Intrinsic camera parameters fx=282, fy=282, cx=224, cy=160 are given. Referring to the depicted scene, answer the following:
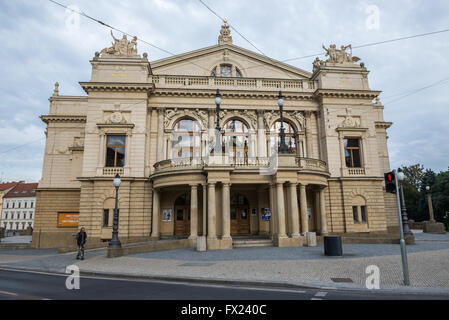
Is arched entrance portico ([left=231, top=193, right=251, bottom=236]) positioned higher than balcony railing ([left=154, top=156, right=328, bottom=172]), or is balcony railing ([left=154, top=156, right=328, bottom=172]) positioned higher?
balcony railing ([left=154, top=156, right=328, bottom=172])

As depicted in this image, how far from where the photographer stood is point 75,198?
98.0 feet

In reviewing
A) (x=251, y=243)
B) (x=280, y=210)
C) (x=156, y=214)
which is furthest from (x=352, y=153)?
(x=156, y=214)

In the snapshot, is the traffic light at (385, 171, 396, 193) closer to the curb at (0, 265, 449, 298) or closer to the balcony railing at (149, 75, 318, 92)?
the curb at (0, 265, 449, 298)

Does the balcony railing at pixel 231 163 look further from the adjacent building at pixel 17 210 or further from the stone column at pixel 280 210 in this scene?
the adjacent building at pixel 17 210

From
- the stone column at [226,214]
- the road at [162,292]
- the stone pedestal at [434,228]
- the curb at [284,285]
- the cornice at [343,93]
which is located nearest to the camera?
the road at [162,292]

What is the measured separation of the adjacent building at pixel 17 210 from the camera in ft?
251

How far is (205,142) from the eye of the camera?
26578mm

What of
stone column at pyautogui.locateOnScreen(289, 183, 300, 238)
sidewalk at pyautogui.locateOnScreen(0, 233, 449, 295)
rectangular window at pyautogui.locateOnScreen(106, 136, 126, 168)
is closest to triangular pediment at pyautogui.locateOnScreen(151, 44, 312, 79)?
rectangular window at pyautogui.locateOnScreen(106, 136, 126, 168)

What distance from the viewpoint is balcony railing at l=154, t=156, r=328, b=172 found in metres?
20.0

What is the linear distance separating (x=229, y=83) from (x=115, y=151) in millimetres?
12441

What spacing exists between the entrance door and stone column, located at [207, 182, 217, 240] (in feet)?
20.6

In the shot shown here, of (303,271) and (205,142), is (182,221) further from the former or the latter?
(303,271)

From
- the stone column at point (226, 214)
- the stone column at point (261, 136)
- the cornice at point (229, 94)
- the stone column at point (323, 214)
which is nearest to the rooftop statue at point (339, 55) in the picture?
the cornice at point (229, 94)

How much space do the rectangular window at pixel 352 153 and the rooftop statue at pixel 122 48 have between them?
2243 centimetres
